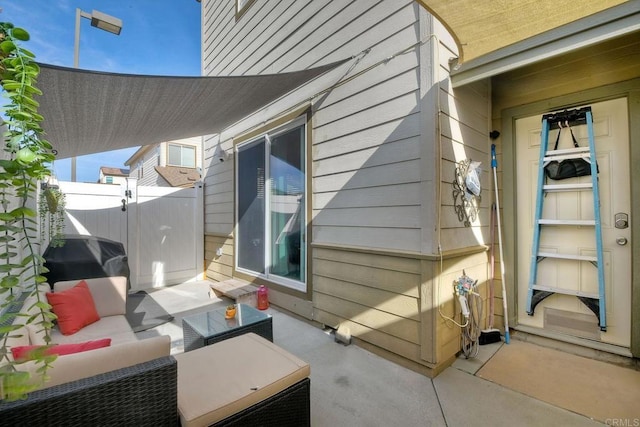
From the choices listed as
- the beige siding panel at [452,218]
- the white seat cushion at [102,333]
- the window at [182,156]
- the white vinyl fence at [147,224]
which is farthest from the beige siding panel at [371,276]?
the window at [182,156]

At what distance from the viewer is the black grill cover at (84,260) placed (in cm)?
335

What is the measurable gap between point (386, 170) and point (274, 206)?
207cm

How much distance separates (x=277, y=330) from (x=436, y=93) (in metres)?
2.93

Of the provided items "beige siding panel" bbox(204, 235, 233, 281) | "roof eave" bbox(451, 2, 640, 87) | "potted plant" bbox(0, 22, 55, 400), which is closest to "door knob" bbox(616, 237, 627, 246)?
"roof eave" bbox(451, 2, 640, 87)

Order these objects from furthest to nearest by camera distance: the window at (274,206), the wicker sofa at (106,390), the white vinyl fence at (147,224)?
the white vinyl fence at (147,224)
the window at (274,206)
the wicker sofa at (106,390)

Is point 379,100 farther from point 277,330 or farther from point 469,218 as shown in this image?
point 277,330

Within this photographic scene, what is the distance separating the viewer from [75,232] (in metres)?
4.79

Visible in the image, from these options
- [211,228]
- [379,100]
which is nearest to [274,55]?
[379,100]

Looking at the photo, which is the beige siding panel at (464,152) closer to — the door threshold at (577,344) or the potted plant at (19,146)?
the door threshold at (577,344)

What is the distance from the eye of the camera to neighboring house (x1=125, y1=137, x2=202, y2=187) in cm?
1185

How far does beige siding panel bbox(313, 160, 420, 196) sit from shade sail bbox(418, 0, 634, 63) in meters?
1.03

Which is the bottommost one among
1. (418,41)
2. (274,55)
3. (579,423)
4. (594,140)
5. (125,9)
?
(579,423)

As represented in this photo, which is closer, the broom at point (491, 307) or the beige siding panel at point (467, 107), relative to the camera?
the beige siding panel at point (467, 107)

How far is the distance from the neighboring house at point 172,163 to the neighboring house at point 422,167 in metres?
9.32
